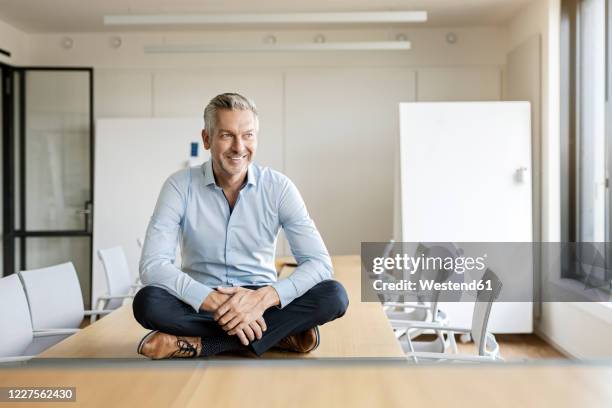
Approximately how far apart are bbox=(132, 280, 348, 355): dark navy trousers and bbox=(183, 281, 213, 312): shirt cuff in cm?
2

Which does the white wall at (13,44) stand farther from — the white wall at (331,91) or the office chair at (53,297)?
the office chair at (53,297)

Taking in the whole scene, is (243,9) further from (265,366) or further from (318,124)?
(265,366)

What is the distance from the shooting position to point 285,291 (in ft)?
6.72

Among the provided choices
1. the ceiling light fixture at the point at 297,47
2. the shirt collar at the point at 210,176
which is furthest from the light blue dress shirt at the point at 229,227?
the ceiling light fixture at the point at 297,47

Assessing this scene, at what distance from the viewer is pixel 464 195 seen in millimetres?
5887

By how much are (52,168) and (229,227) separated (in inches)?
213

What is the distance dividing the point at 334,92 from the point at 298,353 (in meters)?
5.34

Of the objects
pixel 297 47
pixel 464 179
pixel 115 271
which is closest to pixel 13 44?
pixel 297 47

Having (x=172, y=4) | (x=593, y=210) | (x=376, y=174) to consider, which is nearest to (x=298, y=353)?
(x=593, y=210)

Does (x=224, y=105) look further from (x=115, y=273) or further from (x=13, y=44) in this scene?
(x=13, y=44)

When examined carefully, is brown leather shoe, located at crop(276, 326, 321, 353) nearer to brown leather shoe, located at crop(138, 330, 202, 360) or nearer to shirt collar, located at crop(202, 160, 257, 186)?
brown leather shoe, located at crop(138, 330, 202, 360)

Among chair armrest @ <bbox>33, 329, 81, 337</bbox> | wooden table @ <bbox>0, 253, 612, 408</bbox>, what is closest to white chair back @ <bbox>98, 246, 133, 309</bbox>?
chair armrest @ <bbox>33, 329, 81, 337</bbox>

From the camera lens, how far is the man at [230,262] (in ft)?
6.52

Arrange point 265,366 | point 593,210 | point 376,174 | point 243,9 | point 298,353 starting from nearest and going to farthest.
Answer: point 265,366
point 298,353
point 593,210
point 243,9
point 376,174
